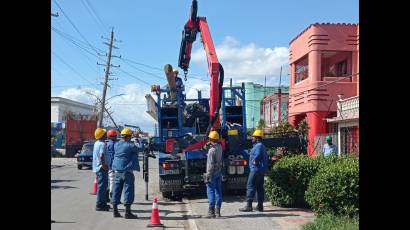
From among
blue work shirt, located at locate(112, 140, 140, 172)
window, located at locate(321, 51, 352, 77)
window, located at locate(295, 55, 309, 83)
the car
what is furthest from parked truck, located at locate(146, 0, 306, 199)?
the car

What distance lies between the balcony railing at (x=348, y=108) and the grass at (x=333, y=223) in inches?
481

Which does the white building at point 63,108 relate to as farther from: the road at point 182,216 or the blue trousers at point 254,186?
the blue trousers at point 254,186

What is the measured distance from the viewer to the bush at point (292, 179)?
1118cm

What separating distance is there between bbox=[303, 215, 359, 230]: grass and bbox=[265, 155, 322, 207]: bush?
2.56 metres

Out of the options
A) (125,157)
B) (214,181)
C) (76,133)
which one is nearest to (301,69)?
(214,181)

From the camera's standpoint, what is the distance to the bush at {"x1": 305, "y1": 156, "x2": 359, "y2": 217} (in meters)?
8.78

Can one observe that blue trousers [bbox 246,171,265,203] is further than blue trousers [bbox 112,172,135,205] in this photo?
Yes

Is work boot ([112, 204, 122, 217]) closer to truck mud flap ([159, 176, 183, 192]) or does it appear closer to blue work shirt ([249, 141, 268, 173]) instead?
truck mud flap ([159, 176, 183, 192])

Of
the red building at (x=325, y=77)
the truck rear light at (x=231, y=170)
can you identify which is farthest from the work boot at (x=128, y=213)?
the red building at (x=325, y=77)
